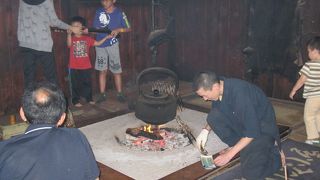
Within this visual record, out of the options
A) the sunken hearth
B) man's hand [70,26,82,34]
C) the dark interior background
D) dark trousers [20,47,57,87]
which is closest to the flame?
the sunken hearth

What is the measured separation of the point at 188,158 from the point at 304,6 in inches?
163

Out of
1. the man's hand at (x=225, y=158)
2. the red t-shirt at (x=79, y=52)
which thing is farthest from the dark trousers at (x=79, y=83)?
the man's hand at (x=225, y=158)

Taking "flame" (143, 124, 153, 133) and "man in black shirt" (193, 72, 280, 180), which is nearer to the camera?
"man in black shirt" (193, 72, 280, 180)

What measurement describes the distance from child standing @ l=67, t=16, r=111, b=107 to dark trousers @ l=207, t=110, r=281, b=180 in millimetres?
3643

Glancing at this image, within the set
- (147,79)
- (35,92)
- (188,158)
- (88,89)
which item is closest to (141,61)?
(147,79)

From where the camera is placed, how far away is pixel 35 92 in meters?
2.49

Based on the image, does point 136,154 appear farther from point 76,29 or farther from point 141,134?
point 76,29

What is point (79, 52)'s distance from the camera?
282 inches

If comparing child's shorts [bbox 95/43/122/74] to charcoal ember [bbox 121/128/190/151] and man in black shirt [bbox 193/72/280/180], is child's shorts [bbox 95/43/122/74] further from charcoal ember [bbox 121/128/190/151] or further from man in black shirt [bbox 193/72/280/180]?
man in black shirt [bbox 193/72/280/180]

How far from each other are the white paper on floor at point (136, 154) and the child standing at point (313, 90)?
54.8 inches

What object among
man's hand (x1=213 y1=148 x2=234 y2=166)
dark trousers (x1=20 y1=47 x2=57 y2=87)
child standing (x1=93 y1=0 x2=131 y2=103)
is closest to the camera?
man's hand (x1=213 y1=148 x2=234 y2=166)

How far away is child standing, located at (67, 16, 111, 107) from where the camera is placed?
7.11 m

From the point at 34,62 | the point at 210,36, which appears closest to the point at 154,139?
the point at 34,62

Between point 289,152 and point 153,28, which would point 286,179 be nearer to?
point 289,152
